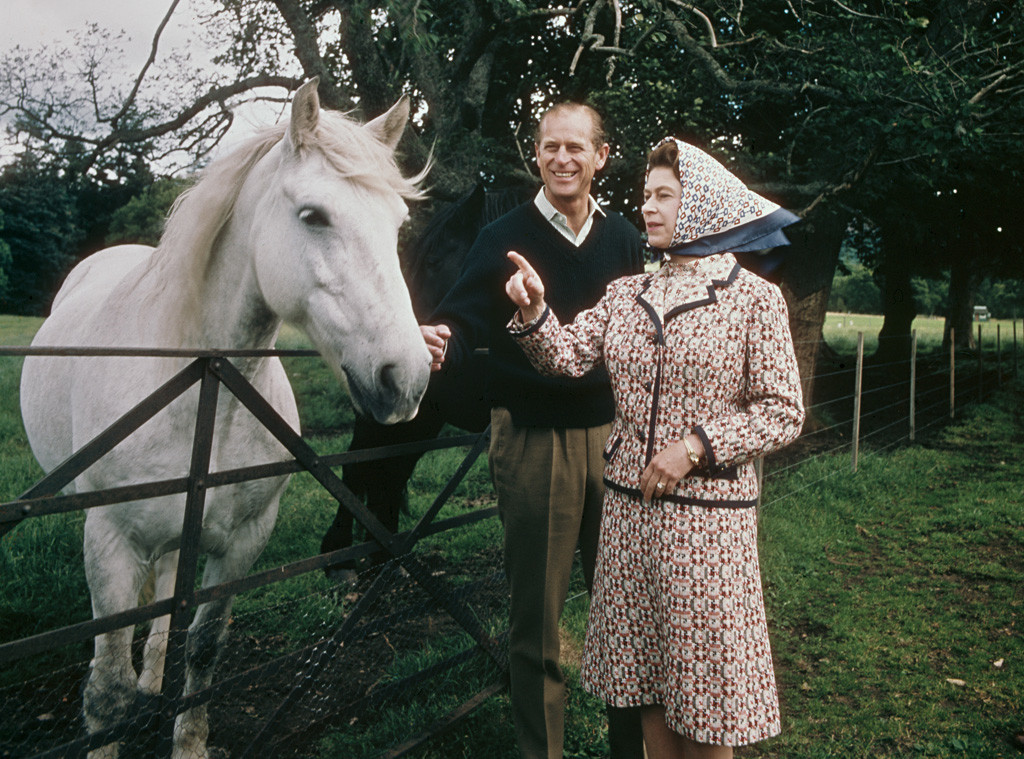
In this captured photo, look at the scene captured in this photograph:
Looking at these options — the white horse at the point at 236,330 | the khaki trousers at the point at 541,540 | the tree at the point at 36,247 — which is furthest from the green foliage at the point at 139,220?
the khaki trousers at the point at 541,540

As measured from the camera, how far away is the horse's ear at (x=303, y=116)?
204 cm

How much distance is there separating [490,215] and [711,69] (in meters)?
3.94

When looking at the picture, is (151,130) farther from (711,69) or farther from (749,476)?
(749,476)

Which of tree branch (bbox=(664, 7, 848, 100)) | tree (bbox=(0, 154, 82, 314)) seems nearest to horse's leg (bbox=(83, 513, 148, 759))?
tree branch (bbox=(664, 7, 848, 100))

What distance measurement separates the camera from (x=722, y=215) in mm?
1812

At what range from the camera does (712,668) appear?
175 centimetres

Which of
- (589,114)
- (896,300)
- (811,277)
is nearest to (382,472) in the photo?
(589,114)

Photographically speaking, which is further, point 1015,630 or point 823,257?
point 823,257

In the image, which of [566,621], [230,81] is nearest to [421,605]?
[566,621]

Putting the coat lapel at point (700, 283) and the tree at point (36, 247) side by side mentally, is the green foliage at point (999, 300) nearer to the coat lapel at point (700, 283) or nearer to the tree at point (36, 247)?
the tree at point (36, 247)

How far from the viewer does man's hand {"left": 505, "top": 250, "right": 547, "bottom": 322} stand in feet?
6.42

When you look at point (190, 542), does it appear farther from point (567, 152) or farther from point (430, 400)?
point (430, 400)

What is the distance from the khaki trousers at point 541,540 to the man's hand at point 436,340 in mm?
358

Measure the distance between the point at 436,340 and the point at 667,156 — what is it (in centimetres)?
87
